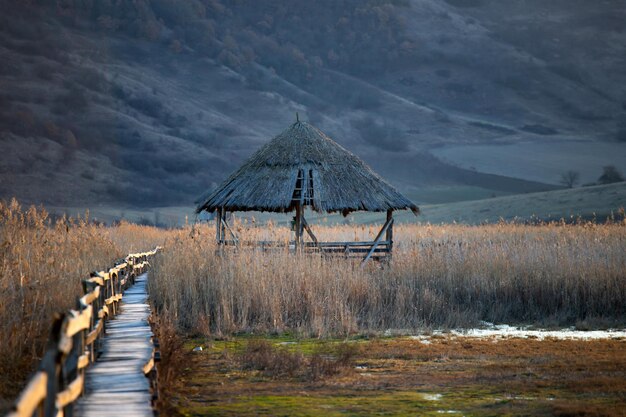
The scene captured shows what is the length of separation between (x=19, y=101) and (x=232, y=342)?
325 ft

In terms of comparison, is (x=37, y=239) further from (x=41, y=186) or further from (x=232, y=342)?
(x=41, y=186)

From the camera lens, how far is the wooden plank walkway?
6.70m

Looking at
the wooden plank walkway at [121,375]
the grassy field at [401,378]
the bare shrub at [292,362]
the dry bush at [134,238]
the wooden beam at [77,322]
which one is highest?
the dry bush at [134,238]

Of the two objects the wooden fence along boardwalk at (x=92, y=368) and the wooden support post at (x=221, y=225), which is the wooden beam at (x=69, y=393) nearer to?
the wooden fence along boardwalk at (x=92, y=368)

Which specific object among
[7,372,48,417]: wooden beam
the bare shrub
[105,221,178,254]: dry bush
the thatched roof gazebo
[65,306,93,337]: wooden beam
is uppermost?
the thatched roof gazebo

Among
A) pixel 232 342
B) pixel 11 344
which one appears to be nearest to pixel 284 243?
pixel 232 342

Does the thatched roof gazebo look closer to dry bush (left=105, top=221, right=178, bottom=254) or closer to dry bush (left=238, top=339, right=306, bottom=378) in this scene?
dry bush (left=105, top=221, right=178, bottom=254)

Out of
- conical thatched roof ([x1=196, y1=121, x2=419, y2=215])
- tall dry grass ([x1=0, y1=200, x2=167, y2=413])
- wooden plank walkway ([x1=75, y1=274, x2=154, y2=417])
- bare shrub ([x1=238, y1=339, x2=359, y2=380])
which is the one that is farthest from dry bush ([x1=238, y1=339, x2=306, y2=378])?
conical thatched roof ([x1=196, y1=121, x2=419, y2=215])

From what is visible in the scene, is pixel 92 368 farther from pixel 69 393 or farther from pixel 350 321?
pixel 350 321

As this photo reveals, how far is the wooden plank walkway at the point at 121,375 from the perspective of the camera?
6.70 m

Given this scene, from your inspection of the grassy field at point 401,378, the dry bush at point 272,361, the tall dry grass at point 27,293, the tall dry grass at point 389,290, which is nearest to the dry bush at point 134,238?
the tall dry grass at point 389,290

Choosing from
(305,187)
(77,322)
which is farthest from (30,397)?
(305,187)

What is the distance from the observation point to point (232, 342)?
13.3 meters

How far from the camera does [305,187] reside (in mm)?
20594
